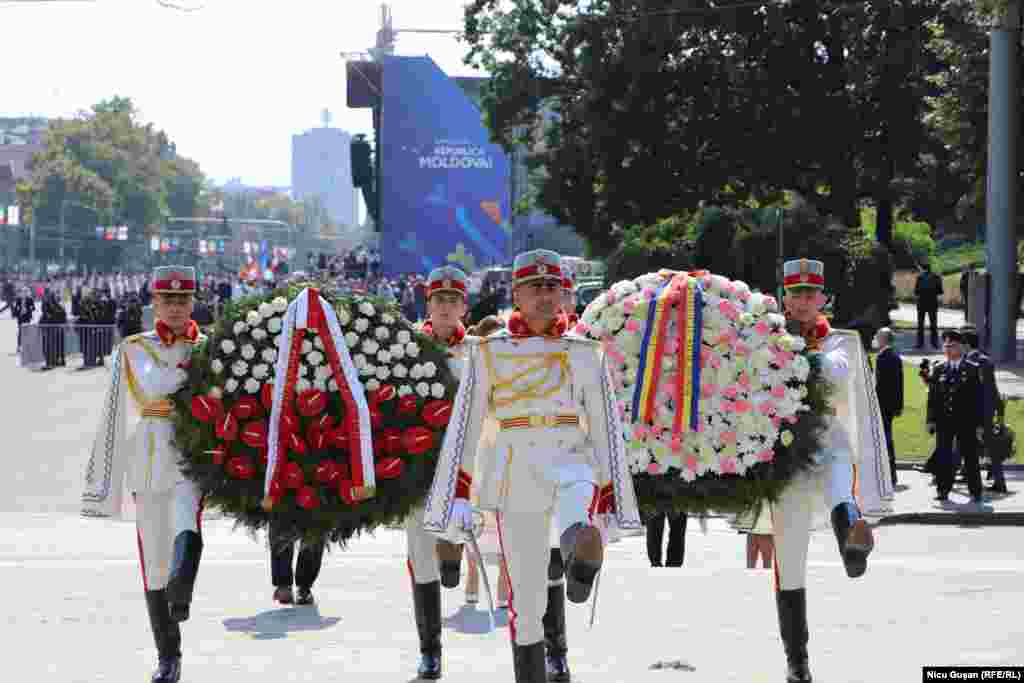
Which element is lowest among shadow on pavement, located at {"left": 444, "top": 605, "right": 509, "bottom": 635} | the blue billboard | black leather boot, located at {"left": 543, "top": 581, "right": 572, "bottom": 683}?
shadow on pavement, located at {"left": 444, "top": 605, "right": 509, "bottom": 635}

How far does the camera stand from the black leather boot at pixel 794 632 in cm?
920

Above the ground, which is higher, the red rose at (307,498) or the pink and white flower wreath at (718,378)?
the pink and white flower wreath at (718,378)

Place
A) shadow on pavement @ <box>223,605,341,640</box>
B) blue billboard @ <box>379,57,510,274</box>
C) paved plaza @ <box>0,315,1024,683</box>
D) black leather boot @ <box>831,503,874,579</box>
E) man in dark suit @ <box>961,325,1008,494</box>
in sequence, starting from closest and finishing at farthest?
1. black leather boot @ <box>831,503,874,579</box>
2. paved plaza @ <box>0,315,1024,683</box>
3. shadow on pavement @ <box>223,605,341,640</box>
4. man in dark suit @ <box>961,325,1008,494</box>
5. blue billboard @ <box>379,57,510,274</box>

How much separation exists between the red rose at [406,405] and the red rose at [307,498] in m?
0.68

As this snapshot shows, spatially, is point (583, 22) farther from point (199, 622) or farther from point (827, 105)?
point (199, 622)

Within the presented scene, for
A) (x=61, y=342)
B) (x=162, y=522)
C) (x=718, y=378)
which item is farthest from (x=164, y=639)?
(x=61, y=342)

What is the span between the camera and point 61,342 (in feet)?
154

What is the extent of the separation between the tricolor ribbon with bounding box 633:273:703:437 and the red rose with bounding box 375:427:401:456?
1.20 metres

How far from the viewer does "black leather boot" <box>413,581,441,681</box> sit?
950 cm

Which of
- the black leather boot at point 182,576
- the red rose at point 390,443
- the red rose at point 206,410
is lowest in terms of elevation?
the black leather boot at point 182,576

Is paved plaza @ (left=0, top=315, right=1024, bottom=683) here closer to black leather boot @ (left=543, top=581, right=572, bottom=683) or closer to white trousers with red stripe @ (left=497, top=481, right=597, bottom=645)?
black leather boot @ (left=543, top=581, right=572, bottom=683)

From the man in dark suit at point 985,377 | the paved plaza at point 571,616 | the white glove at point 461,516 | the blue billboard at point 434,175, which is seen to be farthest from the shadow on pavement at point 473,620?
the blue billboard at point 434,175

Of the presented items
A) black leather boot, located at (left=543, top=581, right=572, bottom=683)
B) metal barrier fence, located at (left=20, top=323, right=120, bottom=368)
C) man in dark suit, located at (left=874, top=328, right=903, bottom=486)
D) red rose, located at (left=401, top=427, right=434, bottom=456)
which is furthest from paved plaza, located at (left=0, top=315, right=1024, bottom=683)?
metal barrier fence, located at (left=20, top=323, right=120, bottom=368)

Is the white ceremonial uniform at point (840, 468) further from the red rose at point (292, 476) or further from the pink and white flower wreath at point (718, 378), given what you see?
the red rose at point (292, 476)
